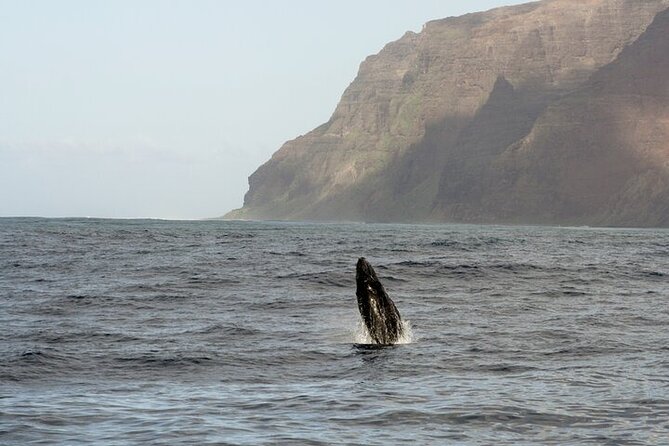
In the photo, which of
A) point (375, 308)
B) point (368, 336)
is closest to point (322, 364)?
point (375, 308)

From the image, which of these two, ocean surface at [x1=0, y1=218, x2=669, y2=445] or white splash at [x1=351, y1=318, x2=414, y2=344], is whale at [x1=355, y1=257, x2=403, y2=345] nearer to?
white splash at [x1=351, y1=318, x2=414, y2=344]

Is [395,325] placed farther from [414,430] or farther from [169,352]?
[414,430]

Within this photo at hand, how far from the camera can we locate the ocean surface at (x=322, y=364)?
37.1 ft

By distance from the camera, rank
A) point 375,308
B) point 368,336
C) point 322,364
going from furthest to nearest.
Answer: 1. point 368,336
2. point 375,308
3. point 322,364

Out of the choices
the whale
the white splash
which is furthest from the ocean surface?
the whale

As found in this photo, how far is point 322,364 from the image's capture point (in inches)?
658

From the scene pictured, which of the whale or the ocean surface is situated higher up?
the whale

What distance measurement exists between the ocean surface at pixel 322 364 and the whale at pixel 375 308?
46 centimetres

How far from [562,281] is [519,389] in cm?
2275

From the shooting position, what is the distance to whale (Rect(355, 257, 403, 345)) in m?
19.2

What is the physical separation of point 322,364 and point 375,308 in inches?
121

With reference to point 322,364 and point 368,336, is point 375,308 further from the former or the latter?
point 322,364

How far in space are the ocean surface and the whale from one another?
0.46m

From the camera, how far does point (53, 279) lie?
114 ft
